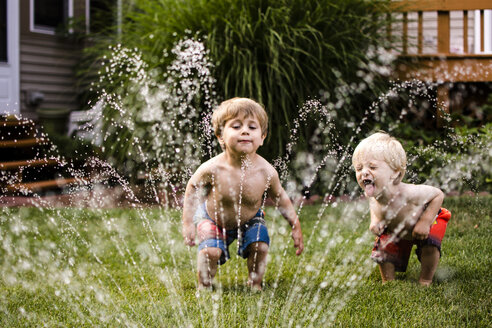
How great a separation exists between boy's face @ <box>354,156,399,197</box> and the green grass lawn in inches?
18.7

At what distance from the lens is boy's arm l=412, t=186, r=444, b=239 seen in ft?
7.59

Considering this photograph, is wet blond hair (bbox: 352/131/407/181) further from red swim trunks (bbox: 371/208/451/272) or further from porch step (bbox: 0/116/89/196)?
porch step (bbox: 0/116/89/196)

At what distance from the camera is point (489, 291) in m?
2.31

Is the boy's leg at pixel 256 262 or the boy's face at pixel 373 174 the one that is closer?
the boy's face at pixel 373 174

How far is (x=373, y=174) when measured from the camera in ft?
7.37

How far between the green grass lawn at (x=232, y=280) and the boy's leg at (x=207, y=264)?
0.25 feet

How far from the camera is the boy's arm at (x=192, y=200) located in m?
2.40

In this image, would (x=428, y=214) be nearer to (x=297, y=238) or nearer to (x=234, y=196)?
(x=297, y=238)

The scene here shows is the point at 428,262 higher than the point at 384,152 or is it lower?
lower

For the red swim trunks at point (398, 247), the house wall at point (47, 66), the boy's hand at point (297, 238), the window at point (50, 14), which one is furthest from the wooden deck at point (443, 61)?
the window at point (50, 14)

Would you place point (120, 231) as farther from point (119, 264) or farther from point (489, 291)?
point (489, 291)

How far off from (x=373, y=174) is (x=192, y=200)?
0.84m

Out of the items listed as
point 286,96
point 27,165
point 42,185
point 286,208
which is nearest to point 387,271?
point 286,208

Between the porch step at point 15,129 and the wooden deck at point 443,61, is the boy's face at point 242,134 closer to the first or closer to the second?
the wooden deck at point 443,61
